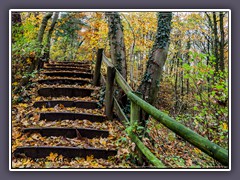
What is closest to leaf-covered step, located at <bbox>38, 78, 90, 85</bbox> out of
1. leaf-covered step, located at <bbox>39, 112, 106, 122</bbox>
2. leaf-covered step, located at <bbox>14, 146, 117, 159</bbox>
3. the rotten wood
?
the rotten wood

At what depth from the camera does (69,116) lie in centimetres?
423

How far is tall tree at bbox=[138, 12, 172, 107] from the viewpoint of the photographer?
4340 mm

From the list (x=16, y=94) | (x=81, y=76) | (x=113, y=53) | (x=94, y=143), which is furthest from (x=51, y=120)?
(x=81, y=76)

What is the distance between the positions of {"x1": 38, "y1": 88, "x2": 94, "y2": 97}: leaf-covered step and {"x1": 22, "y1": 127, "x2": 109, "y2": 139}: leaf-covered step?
5.32 feet

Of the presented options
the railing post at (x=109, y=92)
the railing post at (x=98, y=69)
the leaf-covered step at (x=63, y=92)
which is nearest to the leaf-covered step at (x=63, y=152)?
the railing post at (x=109, y=92)

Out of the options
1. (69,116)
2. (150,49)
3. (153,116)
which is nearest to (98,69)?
(69,116)

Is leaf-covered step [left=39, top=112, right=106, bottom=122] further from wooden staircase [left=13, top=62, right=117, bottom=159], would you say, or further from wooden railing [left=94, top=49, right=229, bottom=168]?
wooden railing [left=94, top=49, right=229, bottom=168]

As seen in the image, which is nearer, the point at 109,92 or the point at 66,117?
the point at 66,117

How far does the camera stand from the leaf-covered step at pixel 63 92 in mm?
5227

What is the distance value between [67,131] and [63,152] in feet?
1.73

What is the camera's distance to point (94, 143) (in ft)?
11.8

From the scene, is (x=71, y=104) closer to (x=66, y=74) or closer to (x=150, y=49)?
(x=66, y=74)

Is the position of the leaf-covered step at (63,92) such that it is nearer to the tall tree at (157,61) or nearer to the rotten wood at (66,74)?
the rotten wood at (66,74)
